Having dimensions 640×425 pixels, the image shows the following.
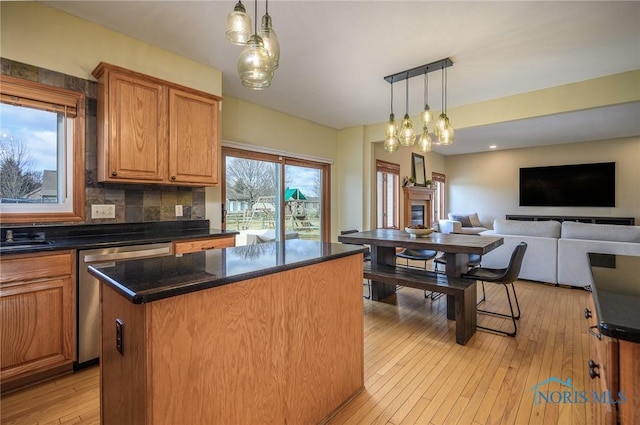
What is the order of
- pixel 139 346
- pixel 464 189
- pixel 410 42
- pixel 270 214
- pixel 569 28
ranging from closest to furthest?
pixel 139 346 < pixel 569 28 < pixel 410 42 < pixel 270 214 < pixel 464 189

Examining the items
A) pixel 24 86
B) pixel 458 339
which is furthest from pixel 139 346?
pixel 458 339

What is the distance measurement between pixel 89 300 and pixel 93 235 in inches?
23.3

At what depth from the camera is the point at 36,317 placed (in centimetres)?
189

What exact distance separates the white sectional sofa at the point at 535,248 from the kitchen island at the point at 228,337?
3.72 meters

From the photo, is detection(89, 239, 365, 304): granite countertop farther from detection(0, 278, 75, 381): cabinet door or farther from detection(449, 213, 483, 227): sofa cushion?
detection(449, 213, 483, 227): sofa cushion

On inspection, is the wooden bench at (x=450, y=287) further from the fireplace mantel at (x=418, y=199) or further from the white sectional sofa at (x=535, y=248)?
the fireplace mantel at (x=418, y=199)

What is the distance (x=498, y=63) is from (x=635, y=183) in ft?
20.6

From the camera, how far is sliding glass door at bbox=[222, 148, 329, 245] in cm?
400

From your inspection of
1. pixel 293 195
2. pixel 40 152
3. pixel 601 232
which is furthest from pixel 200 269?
pixel 601 232

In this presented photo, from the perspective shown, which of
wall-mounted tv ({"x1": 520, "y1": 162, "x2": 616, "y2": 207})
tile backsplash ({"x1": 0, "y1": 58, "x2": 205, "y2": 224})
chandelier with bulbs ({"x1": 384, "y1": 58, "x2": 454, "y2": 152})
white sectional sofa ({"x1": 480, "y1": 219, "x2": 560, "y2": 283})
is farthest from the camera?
wall-mounted tv ({"x1": 520, "y1": 162, "x2": 616, "y2": 207})

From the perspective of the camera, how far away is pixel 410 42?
2643mm

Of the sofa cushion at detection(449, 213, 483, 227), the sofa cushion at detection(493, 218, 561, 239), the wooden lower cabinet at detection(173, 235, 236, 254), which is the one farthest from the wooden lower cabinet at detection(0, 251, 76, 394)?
the sofa cushion at detection(449, 213, 483, 227)

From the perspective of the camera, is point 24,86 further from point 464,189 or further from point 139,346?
point 464,189

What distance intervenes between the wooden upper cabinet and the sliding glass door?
0.96 m
